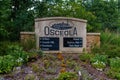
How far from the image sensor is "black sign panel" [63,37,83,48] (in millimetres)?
11461

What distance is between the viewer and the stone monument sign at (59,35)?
→ 1140cm

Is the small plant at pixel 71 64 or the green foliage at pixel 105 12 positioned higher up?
the green foliage at pixel 105 12

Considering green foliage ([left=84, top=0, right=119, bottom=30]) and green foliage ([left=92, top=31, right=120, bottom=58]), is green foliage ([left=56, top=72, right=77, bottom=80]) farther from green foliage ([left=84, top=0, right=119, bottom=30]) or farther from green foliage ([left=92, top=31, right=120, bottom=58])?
green foliage ([left=84, top=0, right=119, bottom=30])

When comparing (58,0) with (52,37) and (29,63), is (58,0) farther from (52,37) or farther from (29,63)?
(29,63)

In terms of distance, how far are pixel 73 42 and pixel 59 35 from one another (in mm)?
579

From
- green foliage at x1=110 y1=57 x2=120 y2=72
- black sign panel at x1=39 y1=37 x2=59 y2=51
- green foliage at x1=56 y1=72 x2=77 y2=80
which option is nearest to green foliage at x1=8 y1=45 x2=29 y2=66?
black sign panel at x1=39 y1=37 x2=59 y2=51

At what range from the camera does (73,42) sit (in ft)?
37.7

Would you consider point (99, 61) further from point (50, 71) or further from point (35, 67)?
point (35, 67)

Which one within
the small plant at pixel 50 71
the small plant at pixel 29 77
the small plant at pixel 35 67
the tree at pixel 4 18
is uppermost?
the tree at pixel 4 18

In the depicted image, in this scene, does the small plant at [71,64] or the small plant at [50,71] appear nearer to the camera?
the small plant at [50,71]

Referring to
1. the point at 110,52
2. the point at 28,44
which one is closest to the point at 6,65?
the point at 28,44

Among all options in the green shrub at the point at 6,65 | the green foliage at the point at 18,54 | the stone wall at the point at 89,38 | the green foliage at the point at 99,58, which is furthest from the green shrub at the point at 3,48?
the green foliage at the point at 99,58

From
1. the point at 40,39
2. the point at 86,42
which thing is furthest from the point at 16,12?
the point at 86,42

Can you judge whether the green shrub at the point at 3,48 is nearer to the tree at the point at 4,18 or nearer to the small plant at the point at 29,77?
the tree at the point at 4,18
